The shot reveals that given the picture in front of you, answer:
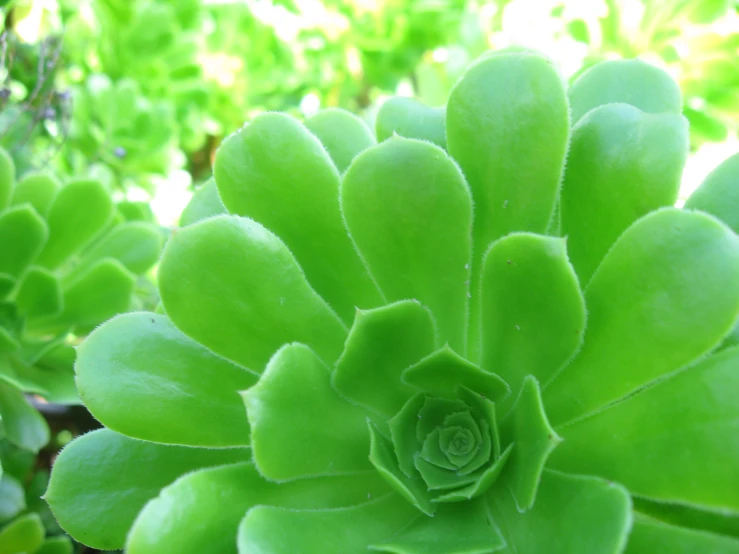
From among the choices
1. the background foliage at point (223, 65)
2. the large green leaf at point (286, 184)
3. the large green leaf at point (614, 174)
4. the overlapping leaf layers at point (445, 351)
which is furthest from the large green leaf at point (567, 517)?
the background foliage at point (223, 65)

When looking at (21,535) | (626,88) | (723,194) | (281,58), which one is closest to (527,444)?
(723,194)

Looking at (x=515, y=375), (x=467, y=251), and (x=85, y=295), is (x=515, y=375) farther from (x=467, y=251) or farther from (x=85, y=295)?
(x=85, y=295)

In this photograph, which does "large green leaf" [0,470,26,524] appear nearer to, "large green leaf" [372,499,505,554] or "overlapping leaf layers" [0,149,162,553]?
"overlapping leaf layers" [0,149,162,553]

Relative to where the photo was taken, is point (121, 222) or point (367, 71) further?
point (367, 71)

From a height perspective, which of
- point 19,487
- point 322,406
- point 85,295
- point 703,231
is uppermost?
point 703,231

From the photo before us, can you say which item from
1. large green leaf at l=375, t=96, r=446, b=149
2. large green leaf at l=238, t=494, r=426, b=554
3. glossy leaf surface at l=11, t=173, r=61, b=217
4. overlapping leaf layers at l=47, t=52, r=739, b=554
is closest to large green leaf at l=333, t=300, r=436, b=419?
overlapping leaf layers at l=47, t=52, r=739, b=554

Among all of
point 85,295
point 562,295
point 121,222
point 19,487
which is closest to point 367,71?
point 121,222

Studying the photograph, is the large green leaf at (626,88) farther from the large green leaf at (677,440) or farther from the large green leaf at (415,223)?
the large green leaf at (677,440)
